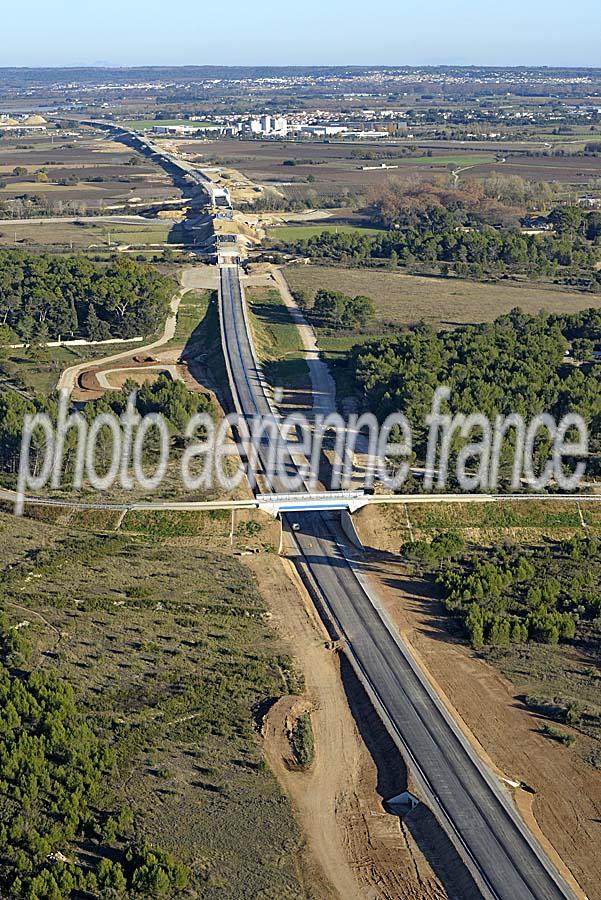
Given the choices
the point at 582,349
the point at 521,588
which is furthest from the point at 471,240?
the point at 521,588

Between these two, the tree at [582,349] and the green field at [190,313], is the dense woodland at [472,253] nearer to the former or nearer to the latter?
the green field at [190,313]

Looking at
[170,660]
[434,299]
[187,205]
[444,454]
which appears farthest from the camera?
[187,205]

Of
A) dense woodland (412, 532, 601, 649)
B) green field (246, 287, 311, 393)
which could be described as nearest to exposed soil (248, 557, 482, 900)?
dense woodland (412, 532, 601, 649)

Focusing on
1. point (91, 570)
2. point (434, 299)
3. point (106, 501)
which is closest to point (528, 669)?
point (91, 570)

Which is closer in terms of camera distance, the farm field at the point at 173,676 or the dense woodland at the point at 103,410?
the farm field at the point at 173,676

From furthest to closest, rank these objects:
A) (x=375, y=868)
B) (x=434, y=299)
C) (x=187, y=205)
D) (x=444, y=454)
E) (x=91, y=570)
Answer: (x=187, y=205) → (x=434, y=299) → (x=444, y=454) → (x=91, y=570) → (x=375, y=868)

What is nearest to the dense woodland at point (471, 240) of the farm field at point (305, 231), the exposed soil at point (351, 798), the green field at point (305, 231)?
the green field at point (305, 231)

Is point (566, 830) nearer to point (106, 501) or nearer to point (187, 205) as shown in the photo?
point (106, 501)
